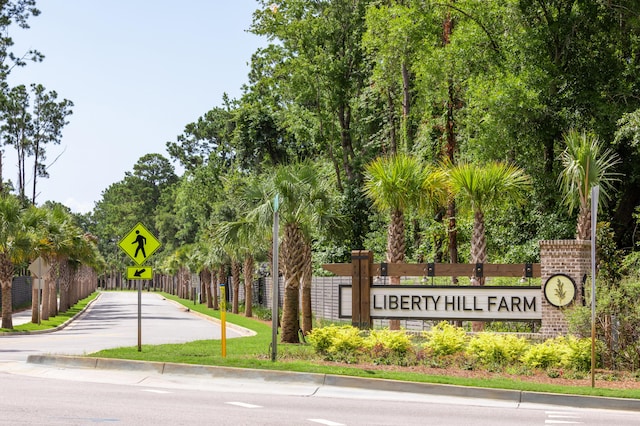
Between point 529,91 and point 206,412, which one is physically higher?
point 529,91

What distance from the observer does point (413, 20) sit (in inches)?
1483

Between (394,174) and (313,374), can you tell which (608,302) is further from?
(394,174)

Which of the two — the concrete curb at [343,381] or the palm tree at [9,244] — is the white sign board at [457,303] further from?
the palm tree at [9,244]

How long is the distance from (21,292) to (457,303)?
5795 cm

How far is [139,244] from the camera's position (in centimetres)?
2134

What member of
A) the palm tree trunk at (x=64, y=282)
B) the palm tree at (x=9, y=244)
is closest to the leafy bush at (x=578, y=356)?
the palm tree at (x=9, y=244)

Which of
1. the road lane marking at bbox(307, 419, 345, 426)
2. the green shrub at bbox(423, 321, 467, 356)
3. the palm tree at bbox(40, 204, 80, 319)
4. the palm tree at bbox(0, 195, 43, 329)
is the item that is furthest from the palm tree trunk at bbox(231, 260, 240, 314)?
the road lane marking at bbox(307, 419, 345, 426)

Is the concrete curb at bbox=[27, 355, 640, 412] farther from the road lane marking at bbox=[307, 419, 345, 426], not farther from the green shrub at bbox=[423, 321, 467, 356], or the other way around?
the road lane marking at bbox=[307, 419, 345, 426]

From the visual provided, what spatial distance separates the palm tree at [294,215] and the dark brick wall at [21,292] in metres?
45.4

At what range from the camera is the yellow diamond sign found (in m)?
21.2

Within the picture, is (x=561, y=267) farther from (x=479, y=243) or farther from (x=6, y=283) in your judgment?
(x=6, y=283)

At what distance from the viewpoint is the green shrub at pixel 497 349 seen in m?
18.4

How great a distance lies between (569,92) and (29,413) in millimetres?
26839

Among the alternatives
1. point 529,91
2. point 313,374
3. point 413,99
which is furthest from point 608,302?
point 413,99
